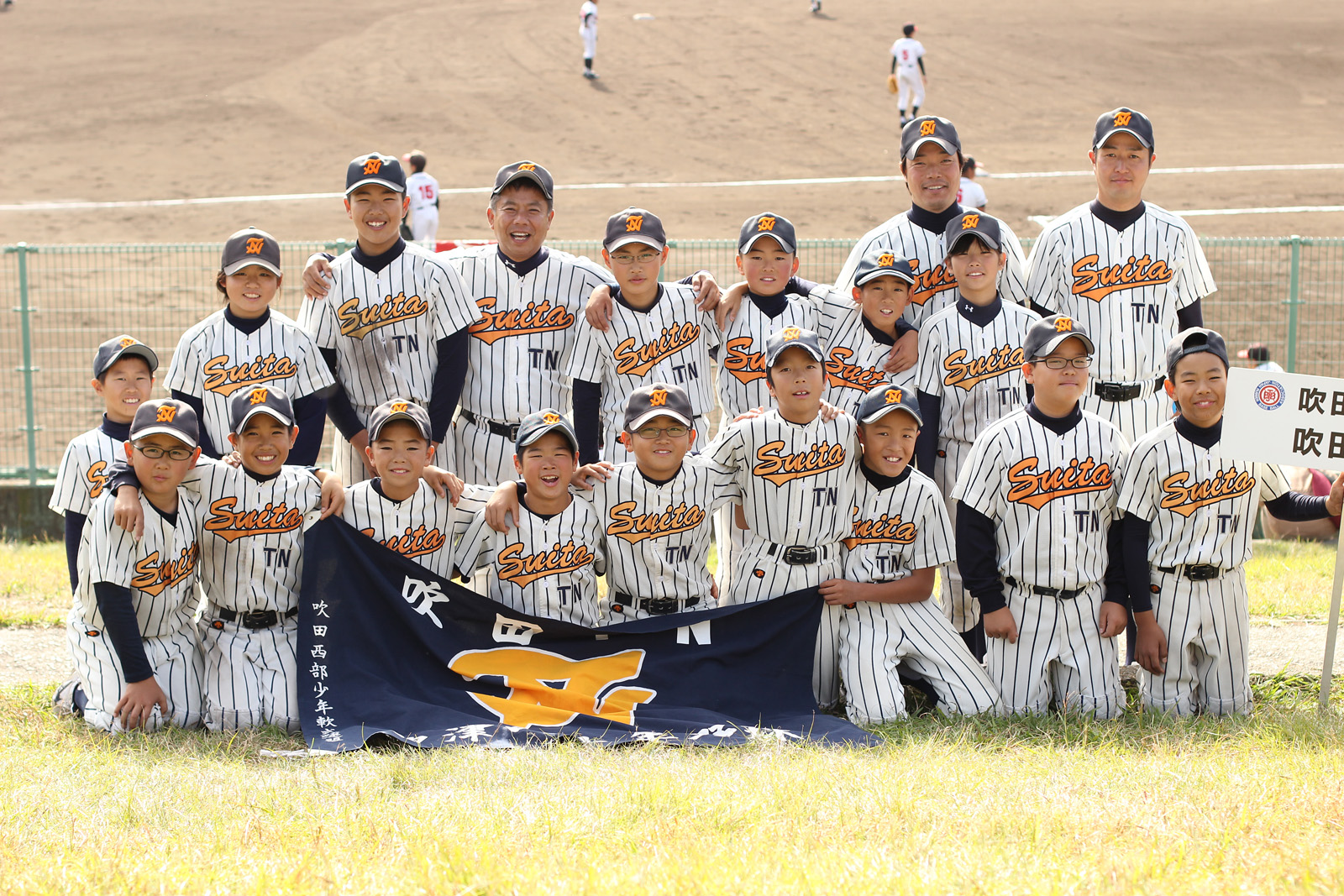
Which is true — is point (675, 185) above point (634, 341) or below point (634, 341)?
above

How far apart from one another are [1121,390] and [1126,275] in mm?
553

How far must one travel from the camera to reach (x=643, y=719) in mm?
5355

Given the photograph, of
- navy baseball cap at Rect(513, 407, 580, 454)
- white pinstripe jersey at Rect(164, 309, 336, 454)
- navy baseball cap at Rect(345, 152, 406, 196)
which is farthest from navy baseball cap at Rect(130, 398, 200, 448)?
navy baseball cap at Rect(345, 152, 406, 196)

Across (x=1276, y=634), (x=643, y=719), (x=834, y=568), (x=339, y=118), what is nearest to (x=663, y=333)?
(x=834, y=568)

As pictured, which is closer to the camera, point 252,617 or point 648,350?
point 252,617

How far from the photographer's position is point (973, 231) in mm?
6117

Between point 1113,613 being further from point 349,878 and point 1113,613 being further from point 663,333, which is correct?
point 349,878

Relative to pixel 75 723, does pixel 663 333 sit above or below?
above

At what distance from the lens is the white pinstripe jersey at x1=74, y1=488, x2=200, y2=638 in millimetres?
5395

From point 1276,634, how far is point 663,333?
3.61 meters

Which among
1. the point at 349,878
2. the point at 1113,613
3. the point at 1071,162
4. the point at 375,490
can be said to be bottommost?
the point at 349,878

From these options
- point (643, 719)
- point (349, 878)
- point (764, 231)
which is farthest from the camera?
point (764, 231)

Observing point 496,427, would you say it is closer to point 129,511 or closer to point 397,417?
point 397,417

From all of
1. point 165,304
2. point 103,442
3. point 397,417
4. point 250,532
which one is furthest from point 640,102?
point 250,532
